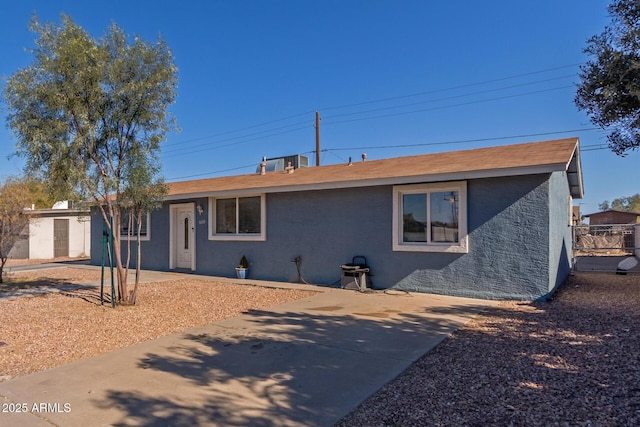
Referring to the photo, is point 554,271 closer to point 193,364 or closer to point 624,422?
point 624,422

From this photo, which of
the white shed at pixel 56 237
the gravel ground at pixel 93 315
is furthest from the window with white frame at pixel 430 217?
the white shed at pixel 56 237

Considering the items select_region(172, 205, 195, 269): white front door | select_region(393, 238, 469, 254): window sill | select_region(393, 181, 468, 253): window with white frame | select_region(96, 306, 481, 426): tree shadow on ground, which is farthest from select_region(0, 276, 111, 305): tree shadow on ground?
select_region(393, 181, 468, 253): window with white frame

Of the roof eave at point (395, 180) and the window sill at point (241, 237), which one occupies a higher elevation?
the roof eave at point (395, 180)

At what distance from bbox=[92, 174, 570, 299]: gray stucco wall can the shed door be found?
13.0 meters

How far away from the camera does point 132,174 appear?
766 centimetres

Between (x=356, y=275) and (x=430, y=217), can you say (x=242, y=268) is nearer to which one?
(x=356, y=275)

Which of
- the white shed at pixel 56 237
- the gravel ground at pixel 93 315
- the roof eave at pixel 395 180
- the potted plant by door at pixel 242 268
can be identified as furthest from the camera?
the white shed at pixel 56 237

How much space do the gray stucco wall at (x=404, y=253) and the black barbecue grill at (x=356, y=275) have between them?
0.19 metres

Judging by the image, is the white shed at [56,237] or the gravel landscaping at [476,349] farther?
the white shed at [56,237]

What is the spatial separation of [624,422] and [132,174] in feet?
25.6

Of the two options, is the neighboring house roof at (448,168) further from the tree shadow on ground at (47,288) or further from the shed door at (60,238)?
the shed door at (60,238)

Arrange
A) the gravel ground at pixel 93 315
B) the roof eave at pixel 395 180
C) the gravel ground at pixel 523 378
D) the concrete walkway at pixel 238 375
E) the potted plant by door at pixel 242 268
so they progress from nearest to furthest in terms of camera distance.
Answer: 1. the gravel ground at pixel 523 378
2. the concrete walkway at pixel 238 375
3. the gravel ground at pixel 93 315
4. the roof eave at pixel 395 180
5. the potted plant by door at pixel 242 268

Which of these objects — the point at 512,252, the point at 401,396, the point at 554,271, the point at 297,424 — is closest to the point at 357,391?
the point at 401,396

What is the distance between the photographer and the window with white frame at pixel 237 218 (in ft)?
39.3
